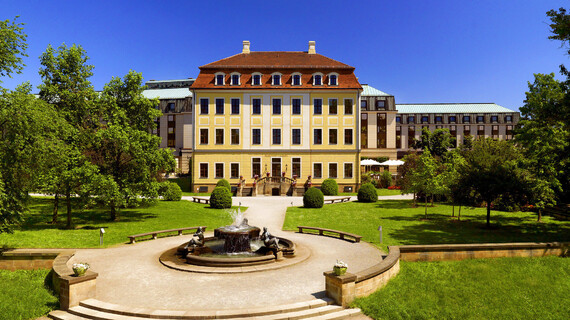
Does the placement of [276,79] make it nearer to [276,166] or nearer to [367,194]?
[276,166]

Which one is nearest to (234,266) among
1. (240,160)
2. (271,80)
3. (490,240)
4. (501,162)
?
(490,240)

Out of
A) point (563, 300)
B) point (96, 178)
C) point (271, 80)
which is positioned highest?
point (271, 80)

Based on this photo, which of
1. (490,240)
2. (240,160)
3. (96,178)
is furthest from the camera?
(240,160)

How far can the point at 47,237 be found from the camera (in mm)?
17094

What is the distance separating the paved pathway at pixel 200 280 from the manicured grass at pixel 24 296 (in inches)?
51.1

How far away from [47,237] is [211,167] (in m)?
24.3

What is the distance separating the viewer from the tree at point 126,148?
19641mm

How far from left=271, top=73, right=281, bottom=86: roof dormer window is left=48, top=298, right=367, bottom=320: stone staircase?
34.9 meters

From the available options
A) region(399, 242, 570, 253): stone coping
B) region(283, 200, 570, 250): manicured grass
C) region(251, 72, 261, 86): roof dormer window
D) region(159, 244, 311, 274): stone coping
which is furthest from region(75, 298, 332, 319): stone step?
region(251, 72, 261, 86): roof dormer window

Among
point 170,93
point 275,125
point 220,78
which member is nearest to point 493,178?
point 275,125

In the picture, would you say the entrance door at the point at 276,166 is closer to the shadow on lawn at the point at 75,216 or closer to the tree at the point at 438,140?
the shadow on lawn at the point at 75,216

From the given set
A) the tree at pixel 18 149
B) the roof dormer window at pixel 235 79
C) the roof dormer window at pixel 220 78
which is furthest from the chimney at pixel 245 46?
the tree at pixel 18 149

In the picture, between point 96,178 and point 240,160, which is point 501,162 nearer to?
point 96,178

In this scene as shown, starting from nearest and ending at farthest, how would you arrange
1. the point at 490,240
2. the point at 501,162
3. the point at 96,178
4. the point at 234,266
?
the point at 234,266 → the point at 490,240 → the point at 96,178 → the point at 501,162
